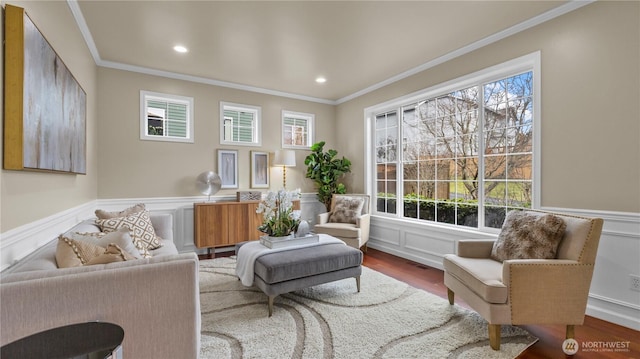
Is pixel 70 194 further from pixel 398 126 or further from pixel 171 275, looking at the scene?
pixel 398 126

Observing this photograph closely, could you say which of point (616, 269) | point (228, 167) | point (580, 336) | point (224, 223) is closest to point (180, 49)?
point (228, 167)

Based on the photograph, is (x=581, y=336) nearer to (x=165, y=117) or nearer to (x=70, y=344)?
(x=70, y=344)

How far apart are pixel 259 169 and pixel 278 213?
2.14 m

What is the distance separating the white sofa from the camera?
3.60ft

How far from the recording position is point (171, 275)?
134 cm

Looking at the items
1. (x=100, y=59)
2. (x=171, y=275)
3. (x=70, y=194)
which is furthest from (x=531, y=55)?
(x=100, y=59)

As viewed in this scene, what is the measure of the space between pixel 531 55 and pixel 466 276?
7.69 ft

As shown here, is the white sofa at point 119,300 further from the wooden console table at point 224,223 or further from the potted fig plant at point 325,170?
the potted fig plant at point 325,170

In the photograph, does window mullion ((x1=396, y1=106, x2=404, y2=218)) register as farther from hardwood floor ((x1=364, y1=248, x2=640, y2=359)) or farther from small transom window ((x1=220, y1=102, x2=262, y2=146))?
small transom window ((x1=220, y1=102, x2=262, y2=146))

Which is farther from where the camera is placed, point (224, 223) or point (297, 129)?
point (297, 129)

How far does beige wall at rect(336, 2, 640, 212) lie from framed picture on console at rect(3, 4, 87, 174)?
3985 mm

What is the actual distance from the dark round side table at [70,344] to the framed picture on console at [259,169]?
3.99 meters

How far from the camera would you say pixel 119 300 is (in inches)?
48.6

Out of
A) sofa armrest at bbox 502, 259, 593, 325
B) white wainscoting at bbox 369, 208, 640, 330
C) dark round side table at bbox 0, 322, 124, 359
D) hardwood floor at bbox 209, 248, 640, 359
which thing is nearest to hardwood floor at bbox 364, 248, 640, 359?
hardwood floor at bbox 209, 248, 640, 359
